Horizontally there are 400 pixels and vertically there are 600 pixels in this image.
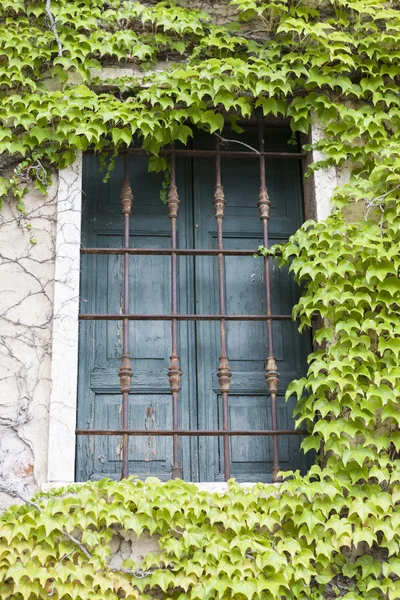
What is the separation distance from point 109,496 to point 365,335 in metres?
1.31

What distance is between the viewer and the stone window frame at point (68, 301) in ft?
13.0

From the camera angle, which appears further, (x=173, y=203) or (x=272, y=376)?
(x=173, y=203)

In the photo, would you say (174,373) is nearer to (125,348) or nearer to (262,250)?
(125,348)

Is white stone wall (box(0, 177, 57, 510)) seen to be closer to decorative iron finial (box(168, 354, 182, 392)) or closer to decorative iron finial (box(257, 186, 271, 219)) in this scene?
decorative iron finial (box(168, 354, 182, 392))

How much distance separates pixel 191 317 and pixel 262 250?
0.48m

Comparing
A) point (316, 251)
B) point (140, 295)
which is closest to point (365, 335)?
point (316, 251)

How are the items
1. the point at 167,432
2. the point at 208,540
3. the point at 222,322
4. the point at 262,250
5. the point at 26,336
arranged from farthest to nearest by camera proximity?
the point at 262,250, the point at 222,322, the point at 26,336, the point at 167,432, the point at 208,540

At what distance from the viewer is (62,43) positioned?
4.50m

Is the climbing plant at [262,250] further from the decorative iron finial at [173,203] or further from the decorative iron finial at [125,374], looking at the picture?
the decorative iron finial at [125,374]

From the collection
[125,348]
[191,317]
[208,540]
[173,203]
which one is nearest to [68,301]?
[125,348]

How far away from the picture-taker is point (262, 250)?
4.37m

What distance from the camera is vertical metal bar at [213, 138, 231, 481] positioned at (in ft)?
13.4

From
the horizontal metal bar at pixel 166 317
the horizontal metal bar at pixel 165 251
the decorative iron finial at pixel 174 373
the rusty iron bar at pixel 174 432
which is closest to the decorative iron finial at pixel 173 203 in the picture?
the horizontal metal bar at pixel 165 251

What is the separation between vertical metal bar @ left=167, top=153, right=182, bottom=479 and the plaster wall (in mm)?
429
